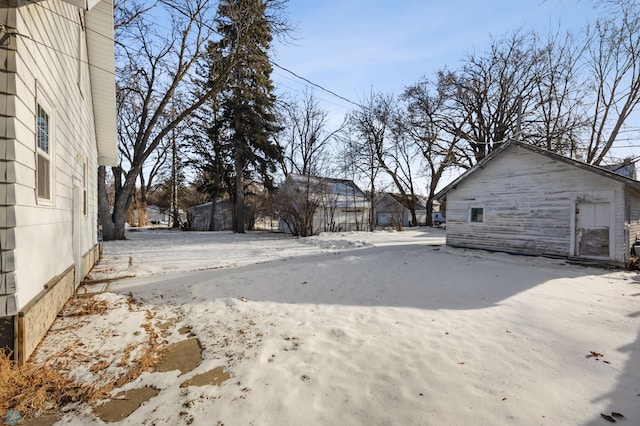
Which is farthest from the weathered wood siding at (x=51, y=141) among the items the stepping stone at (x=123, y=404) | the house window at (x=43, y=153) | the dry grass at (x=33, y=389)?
the stepping stone at (x=123, y=404)

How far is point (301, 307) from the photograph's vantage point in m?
5.09

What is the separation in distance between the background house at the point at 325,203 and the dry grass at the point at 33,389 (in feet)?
52.0

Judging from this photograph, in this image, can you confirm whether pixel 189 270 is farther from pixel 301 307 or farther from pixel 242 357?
pixel 242 357

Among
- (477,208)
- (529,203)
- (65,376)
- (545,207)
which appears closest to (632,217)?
(545,207)

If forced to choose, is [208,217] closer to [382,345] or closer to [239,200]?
[239,200]

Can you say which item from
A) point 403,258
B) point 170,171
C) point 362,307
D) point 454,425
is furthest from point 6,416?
point 170,171

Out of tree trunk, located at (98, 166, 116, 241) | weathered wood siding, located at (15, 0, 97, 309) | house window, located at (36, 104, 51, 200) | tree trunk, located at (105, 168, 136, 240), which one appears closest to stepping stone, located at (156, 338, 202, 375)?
weathered wood siding, located at (15, 0, 97, 309)

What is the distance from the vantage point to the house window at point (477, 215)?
37.8ft

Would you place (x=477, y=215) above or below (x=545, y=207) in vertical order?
below

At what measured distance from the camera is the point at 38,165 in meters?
3.42

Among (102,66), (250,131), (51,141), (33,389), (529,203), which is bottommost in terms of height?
(33,389)

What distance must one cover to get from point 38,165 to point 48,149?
585 millimetres

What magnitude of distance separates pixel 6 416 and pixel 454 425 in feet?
11.1

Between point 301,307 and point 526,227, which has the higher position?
point 526,227
